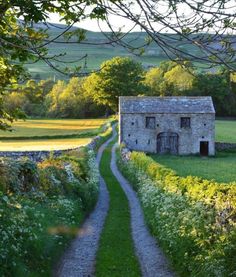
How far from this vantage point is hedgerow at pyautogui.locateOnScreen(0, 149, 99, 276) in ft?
41.4

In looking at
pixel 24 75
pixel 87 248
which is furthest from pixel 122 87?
pixel 24 75

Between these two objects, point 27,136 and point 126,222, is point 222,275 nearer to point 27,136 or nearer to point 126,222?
point 126,222

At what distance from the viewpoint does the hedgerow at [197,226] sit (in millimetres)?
11828

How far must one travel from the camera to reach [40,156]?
4594cm

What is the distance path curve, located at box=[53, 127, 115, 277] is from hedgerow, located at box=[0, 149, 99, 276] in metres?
0.33

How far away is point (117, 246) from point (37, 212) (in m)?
3.21

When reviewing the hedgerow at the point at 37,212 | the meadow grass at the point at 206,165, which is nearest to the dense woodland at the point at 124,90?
the meadow grass at the point at 206,165

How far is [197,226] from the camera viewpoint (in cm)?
1410

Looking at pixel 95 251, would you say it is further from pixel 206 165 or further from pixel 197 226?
pixel 206 165

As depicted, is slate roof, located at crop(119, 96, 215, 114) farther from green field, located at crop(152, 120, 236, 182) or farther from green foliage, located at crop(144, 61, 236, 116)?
green foliage, located at crop(144, 61, 236, 116)

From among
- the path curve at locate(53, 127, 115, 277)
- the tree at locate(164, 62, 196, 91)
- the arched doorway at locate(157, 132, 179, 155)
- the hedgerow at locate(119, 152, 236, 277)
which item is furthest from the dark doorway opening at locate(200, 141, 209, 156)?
the tree at locate(164, 62, 196, 91)

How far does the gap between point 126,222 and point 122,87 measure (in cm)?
7472

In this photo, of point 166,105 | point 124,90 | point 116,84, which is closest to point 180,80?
point 124,90

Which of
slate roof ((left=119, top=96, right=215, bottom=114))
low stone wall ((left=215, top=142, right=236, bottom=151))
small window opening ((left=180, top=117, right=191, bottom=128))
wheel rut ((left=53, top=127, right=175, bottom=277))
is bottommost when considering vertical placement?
wheel rut ((left=53, top=127, right=175, bottom=277))
